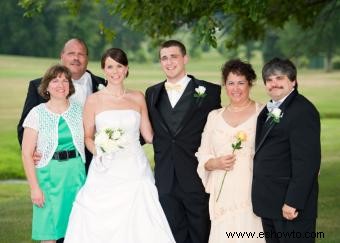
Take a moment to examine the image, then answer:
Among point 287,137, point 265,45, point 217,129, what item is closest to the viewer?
point 287,137

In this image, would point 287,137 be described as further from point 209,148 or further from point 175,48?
point 175,48

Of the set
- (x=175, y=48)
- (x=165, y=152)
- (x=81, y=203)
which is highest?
(x=175, y=48)

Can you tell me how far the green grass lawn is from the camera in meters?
Answer: 10.6

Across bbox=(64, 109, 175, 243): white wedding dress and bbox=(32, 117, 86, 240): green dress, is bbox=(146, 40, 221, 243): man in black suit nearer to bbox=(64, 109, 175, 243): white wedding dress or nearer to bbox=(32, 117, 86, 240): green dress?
bbox=(64, 109, 175, 243): white wedding dress

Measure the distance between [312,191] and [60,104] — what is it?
2.49m

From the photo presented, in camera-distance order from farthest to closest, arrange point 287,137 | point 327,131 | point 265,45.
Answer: point 265,45, point 327,131, point 287,137

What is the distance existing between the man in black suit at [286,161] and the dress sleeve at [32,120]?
2.05 metres

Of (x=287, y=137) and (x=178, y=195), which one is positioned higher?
(x=287, y=137)

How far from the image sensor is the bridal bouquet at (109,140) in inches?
212

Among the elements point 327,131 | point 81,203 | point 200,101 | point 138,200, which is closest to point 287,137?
point 200,101

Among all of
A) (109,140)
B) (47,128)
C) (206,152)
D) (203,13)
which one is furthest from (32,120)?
(203,13)

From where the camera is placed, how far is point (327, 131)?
2528 cm

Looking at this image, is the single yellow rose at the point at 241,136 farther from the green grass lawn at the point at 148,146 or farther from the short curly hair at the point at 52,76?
the green grass lawn at the point at 148,146

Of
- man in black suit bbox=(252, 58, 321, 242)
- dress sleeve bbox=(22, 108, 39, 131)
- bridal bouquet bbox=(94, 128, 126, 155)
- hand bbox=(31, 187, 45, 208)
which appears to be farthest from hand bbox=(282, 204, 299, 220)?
dress sleeve bbox=(22, 108, 39, 131)
